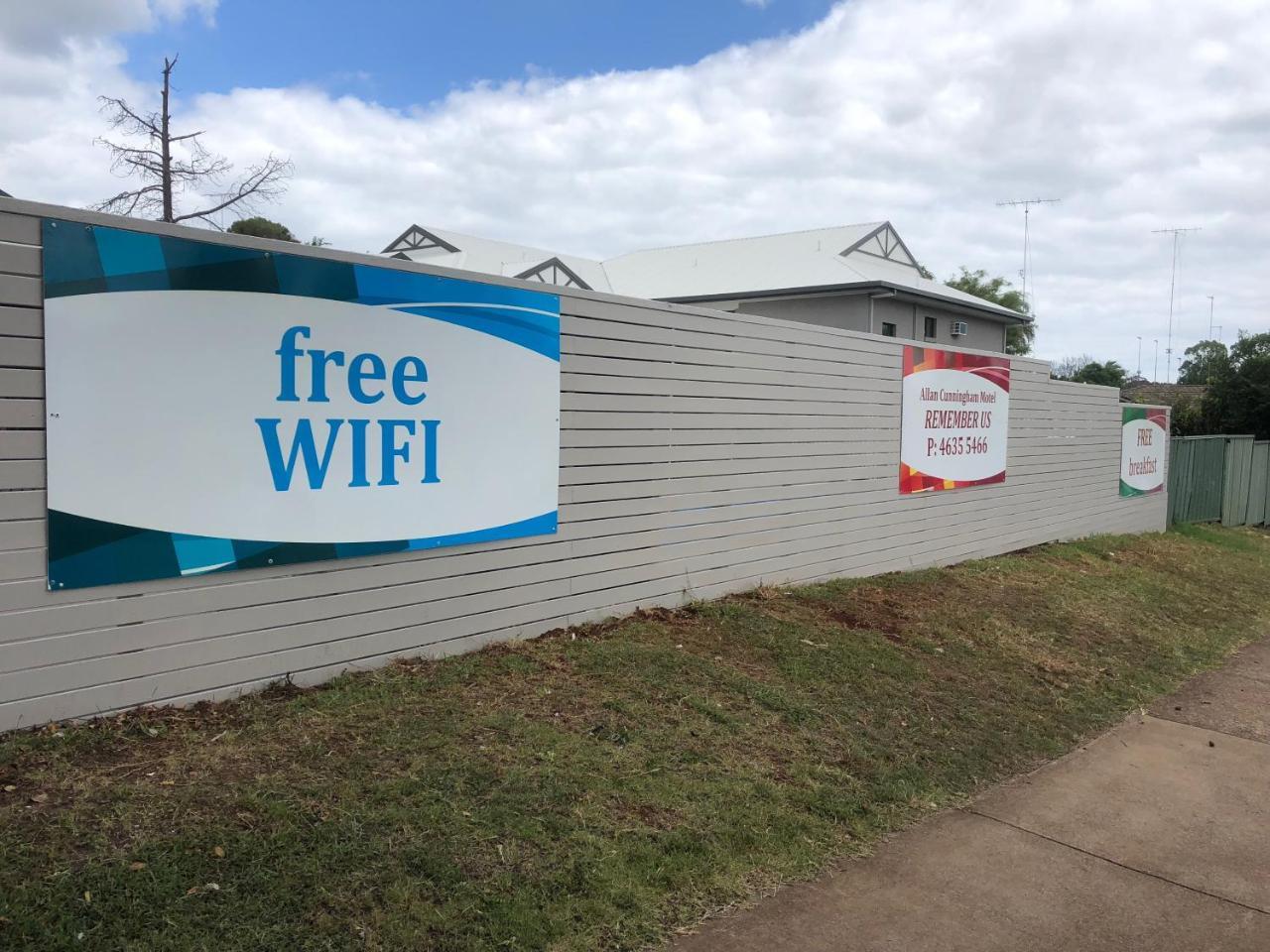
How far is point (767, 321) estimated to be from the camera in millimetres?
7914

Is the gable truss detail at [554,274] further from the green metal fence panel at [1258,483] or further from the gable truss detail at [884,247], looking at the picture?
the green metal fence panel at [1258,483]

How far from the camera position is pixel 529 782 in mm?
4098

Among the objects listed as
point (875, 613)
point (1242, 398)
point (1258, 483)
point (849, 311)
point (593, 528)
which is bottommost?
point (875, 613)

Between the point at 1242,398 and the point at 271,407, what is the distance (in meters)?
28.9

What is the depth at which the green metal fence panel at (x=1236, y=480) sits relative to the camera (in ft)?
64.9

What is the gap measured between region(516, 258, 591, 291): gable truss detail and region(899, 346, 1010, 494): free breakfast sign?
14.1 metres

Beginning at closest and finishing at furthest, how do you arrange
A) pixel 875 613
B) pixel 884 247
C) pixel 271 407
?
pixel 271 407
pixel 875 613
pixel 884 247

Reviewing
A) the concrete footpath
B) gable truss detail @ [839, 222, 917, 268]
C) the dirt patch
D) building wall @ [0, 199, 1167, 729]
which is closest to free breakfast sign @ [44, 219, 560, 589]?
building wall @ [0, 199, 1167, 729]

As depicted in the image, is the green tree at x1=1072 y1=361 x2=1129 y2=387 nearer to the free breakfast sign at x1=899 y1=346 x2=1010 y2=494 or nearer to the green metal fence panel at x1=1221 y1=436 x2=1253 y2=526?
the green metal fence panel at x1=1221 y1=436 x2=1253 y2=526

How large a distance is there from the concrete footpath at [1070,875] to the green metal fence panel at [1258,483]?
17.5m

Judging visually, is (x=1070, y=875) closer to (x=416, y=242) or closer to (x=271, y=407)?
(x=271, y=407)

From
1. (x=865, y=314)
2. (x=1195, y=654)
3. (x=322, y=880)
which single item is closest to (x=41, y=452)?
(x=322, y=880)

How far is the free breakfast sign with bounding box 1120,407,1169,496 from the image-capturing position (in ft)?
50.8

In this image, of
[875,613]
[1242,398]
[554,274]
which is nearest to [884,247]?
[554,274]
